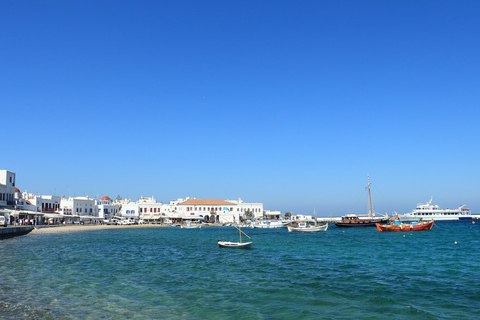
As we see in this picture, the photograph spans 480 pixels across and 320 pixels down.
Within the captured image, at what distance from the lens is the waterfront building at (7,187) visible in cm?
6731

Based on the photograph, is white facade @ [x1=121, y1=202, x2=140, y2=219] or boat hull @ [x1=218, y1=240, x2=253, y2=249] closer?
boat hull @ [x1=218, y1=240, x2=253, y2=249]

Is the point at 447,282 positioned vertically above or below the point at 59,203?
below

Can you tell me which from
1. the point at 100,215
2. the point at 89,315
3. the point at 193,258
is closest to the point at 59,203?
→ the point at 100,215

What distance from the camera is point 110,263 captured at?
29266mm

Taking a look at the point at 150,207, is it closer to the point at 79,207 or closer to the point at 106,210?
the point at 106,210

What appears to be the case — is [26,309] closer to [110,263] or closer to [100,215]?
[110,263]

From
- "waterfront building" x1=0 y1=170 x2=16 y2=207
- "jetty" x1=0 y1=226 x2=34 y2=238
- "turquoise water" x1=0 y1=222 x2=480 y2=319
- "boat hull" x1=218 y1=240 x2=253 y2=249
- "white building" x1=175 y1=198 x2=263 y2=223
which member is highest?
"waterfront building" x1=0 y1=170 x2=16 y2=207

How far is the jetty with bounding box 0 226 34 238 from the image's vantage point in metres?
49.0

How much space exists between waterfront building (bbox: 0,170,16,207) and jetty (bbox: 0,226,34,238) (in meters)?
11.5

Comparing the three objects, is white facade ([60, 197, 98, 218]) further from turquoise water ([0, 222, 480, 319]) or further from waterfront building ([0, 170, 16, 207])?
turquoise water ([0, 222, 480, 319])

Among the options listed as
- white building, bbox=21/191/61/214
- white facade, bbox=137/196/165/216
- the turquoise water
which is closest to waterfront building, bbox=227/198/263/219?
white facade, bbox=137/196/165/216

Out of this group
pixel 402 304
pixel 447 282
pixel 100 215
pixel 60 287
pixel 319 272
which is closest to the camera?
pixel 402 304

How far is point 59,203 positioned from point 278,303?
97.8 meters

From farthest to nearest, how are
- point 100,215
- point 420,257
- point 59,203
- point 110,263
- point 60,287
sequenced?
point 100,215 < point 59,203 < point 420,257 < point 110,263 < point 60,287
